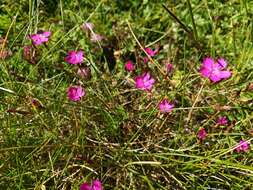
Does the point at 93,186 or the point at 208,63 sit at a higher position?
the point at 208,63

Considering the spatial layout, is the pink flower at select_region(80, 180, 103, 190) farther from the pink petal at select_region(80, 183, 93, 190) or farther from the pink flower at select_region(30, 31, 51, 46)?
the pink flower at select_region(30, 31, 51, 46)

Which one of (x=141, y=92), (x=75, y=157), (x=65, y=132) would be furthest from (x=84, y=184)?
(x=141, y=92)

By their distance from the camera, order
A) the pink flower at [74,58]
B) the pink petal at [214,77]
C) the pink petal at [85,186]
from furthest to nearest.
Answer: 1. the pink flower at [74,58]
2. the pink petal at [214,77]
3. the pink petal at [85,186]

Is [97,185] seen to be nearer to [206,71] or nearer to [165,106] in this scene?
[165,106]

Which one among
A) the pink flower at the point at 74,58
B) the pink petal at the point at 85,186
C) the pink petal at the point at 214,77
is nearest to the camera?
the pink petal at the point at 85,186

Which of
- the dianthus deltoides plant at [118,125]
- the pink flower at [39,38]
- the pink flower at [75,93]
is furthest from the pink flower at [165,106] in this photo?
the pink flower at [39,38]

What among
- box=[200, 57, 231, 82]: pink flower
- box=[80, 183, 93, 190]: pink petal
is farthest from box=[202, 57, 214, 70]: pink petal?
box=[80, 183, 93, 190]: pink petal

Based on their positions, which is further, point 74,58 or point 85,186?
point 74,58

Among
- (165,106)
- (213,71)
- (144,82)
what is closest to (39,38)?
(144,82)

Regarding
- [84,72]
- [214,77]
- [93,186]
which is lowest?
[93,186]

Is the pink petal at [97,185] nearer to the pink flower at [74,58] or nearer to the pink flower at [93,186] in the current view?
the pink flower at [93,186]
